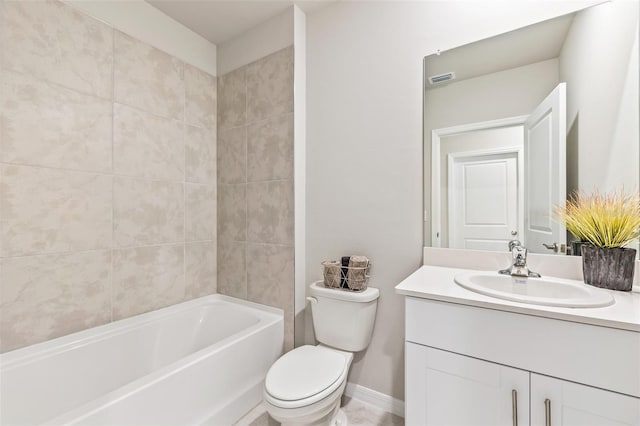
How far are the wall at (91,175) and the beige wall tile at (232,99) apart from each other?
153 mm

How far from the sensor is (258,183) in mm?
2055

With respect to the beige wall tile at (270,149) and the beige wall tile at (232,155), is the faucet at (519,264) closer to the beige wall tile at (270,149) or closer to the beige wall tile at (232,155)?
the beige wall tile at (270,149)

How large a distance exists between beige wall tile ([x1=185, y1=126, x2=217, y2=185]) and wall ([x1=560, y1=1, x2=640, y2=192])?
2129 millimetres

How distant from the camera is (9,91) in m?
1.35

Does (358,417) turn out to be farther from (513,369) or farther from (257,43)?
(257,43)

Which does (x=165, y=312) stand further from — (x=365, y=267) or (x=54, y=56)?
(x=54, y=56)

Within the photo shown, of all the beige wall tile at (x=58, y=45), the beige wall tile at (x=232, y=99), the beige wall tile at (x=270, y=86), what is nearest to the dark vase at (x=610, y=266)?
the beige wall tile at (x=270, y=86)

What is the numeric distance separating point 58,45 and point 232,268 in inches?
62.9

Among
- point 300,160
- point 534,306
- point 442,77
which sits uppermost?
point 442,77

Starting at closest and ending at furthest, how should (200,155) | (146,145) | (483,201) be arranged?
(483,201), (146,145), (200,155)

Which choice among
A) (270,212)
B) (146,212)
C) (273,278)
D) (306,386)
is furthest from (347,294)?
(146,212)

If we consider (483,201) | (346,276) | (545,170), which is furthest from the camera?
(346,276)

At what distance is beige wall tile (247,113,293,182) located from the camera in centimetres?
192

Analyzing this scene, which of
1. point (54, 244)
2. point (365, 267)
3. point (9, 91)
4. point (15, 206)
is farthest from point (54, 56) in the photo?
point (365, 267)
